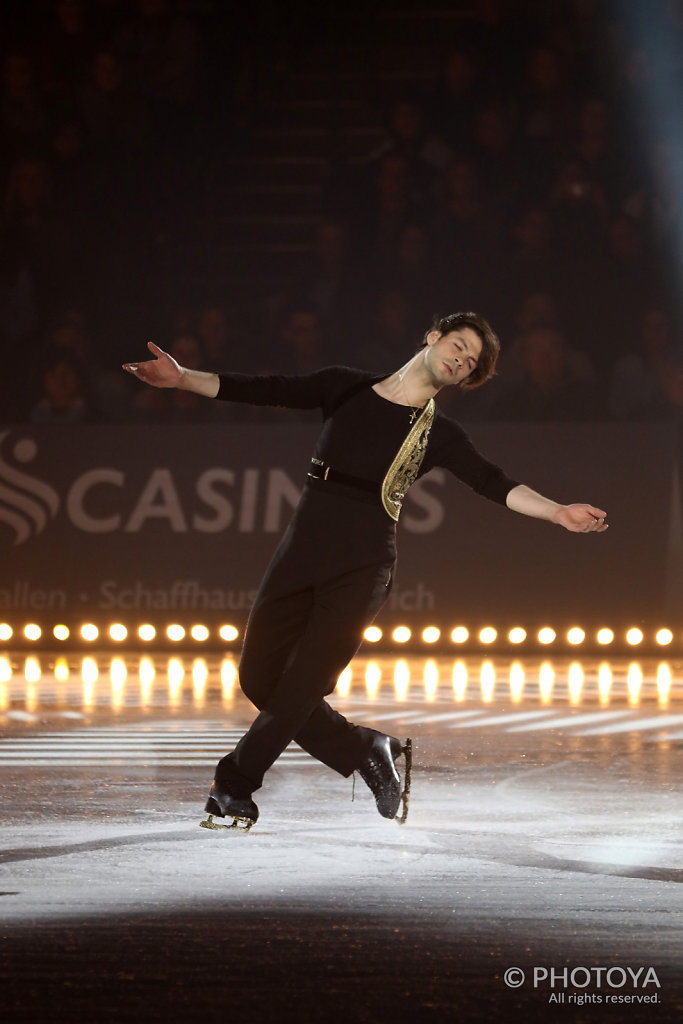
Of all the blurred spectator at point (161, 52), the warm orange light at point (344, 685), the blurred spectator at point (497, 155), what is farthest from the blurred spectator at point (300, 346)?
the warm orange light at point (344, 685)

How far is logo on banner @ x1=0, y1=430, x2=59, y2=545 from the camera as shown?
9.91 metres

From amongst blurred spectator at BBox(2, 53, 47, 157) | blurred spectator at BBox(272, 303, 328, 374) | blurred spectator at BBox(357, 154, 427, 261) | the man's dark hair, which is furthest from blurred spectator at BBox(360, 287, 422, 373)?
the man's dark hair

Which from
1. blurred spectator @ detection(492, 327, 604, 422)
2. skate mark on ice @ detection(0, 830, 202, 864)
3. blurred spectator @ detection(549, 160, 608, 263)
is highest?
blurred spectator @ detection(549, 160, 608, 263)

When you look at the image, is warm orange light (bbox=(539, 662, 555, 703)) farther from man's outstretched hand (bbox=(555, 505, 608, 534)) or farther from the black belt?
the black belt

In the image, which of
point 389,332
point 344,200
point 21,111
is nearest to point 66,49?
point 21,111

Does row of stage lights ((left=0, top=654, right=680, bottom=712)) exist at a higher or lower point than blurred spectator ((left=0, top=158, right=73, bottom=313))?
lower

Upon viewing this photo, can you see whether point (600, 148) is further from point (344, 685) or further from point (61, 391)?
point (344, 685)

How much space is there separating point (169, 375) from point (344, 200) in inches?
308

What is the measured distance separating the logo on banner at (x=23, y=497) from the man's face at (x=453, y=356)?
6.13 meters

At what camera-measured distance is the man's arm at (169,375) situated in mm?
→ 4020

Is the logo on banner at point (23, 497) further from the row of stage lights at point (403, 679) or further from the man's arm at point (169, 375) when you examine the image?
the man's arm at point (169, 375)

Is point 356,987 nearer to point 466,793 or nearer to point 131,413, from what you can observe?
point 466,793

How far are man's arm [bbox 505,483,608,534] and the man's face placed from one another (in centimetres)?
42

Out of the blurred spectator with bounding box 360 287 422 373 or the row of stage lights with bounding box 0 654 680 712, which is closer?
the row of stage lights with bounding box 0 654 680 712
